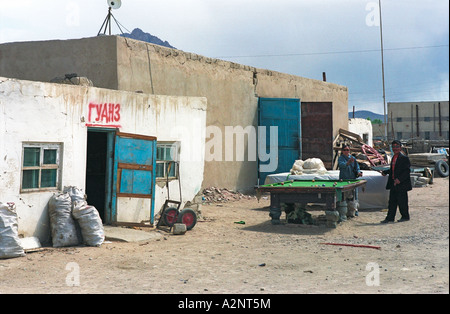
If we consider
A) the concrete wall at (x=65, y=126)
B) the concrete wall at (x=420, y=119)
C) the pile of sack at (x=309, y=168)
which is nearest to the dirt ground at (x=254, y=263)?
the concrete wall at (x=65, y=126)

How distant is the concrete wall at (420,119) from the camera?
59.2 metres

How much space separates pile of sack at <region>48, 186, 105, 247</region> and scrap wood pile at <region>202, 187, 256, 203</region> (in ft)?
19.8

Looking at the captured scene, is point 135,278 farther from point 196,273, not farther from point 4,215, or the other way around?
point 4,215

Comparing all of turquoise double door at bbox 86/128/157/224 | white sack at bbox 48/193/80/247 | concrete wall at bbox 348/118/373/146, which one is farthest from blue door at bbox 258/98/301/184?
concrete wall at bbox 348/118/373/146

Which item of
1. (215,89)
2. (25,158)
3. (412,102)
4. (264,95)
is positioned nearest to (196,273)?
(25,158)

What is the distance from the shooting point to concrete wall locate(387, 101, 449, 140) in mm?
59188

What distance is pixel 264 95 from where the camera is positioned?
55.0ft

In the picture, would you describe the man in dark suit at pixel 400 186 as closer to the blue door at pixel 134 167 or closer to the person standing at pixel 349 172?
the person standing at pixel 349 172

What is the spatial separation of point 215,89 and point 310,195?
6.42 m

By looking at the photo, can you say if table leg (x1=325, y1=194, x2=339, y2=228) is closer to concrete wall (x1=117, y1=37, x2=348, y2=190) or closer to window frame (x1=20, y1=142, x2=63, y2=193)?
window frame (x1=20, y1=142, x2=63, y2=193)

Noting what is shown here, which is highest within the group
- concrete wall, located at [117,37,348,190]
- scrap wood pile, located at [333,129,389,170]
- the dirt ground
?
concrete wall, located at [117,37,348,190]

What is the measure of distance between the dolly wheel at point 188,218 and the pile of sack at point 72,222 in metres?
1.88

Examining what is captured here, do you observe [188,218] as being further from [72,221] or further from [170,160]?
[72,221]

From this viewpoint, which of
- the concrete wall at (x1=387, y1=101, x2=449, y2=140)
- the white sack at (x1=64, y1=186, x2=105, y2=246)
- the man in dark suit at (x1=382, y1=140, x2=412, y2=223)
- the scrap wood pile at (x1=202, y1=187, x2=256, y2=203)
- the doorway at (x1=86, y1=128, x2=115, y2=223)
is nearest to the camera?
the white sack at (x1=64, y1=186, x2=105, y2=246)
